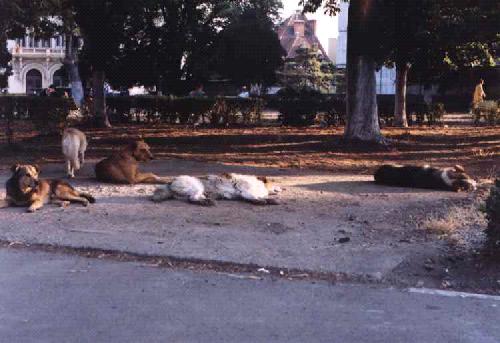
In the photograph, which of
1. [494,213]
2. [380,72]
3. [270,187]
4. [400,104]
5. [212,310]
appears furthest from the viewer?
[380,72]

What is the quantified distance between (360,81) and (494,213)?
43.0ft

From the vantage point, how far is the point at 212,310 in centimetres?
580

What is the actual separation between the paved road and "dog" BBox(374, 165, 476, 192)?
5.86 meters

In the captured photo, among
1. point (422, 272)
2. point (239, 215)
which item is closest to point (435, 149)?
point (239, 215)

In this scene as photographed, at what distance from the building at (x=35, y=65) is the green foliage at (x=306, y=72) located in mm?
30487

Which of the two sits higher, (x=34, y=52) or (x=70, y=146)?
(x=34, y=52)

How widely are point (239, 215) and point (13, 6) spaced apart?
32.4ft

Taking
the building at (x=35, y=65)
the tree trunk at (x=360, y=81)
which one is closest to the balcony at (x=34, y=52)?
the building at (x=35, y=65)

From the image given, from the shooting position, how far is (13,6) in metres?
16.4

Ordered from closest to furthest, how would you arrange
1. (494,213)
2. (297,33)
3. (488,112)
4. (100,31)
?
1. (494,213)
2. (100,31)
3. (488,112)
4. (297,33)

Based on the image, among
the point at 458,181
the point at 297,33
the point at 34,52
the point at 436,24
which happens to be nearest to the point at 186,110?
the point at 436,24

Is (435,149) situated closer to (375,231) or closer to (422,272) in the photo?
(375,231)

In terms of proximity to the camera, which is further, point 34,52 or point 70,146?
point 34,52

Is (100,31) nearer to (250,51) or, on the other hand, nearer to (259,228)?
(259,228)
